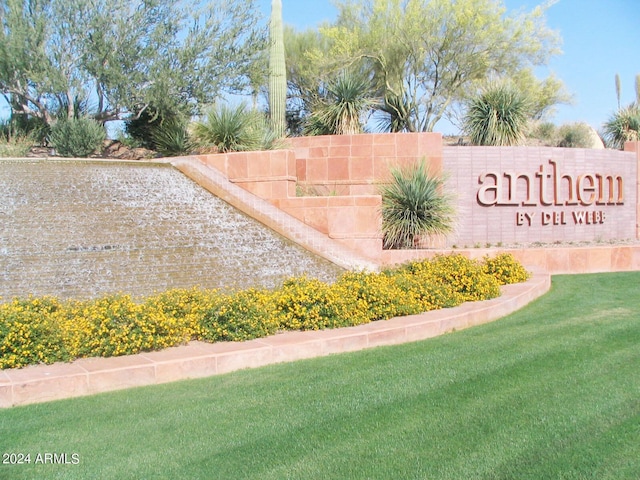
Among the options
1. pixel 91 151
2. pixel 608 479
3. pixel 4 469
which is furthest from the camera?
pixel 91 151

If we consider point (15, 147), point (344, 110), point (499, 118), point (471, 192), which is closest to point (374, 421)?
point (471, 192)

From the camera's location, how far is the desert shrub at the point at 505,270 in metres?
11.0

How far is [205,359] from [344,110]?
11861mm

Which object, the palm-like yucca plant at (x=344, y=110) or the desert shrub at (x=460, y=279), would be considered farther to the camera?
the palm-like yucca plant at (x=344, y=110)

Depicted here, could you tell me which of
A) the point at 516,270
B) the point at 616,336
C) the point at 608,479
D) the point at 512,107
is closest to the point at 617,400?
the point at 608,479

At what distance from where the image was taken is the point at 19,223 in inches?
411

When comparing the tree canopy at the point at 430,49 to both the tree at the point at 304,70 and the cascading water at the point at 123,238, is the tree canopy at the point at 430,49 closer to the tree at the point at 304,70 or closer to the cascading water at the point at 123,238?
the tree at the point at 304,70

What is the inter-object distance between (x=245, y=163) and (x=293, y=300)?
6695 millimetres

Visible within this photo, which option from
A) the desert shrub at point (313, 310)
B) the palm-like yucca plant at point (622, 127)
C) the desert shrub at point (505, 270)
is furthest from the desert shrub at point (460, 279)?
the palm-like yucca plant at point (622, 127)

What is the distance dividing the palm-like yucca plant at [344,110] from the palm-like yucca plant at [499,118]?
2.79 metres

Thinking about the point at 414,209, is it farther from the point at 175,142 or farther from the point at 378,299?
the point at 175,142

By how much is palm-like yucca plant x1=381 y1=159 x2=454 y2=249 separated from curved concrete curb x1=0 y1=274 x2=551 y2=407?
4.78 meters

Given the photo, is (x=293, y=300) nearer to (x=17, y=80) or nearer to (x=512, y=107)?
(x=512, y=107)

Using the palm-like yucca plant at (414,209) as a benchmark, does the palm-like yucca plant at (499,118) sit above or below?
above
